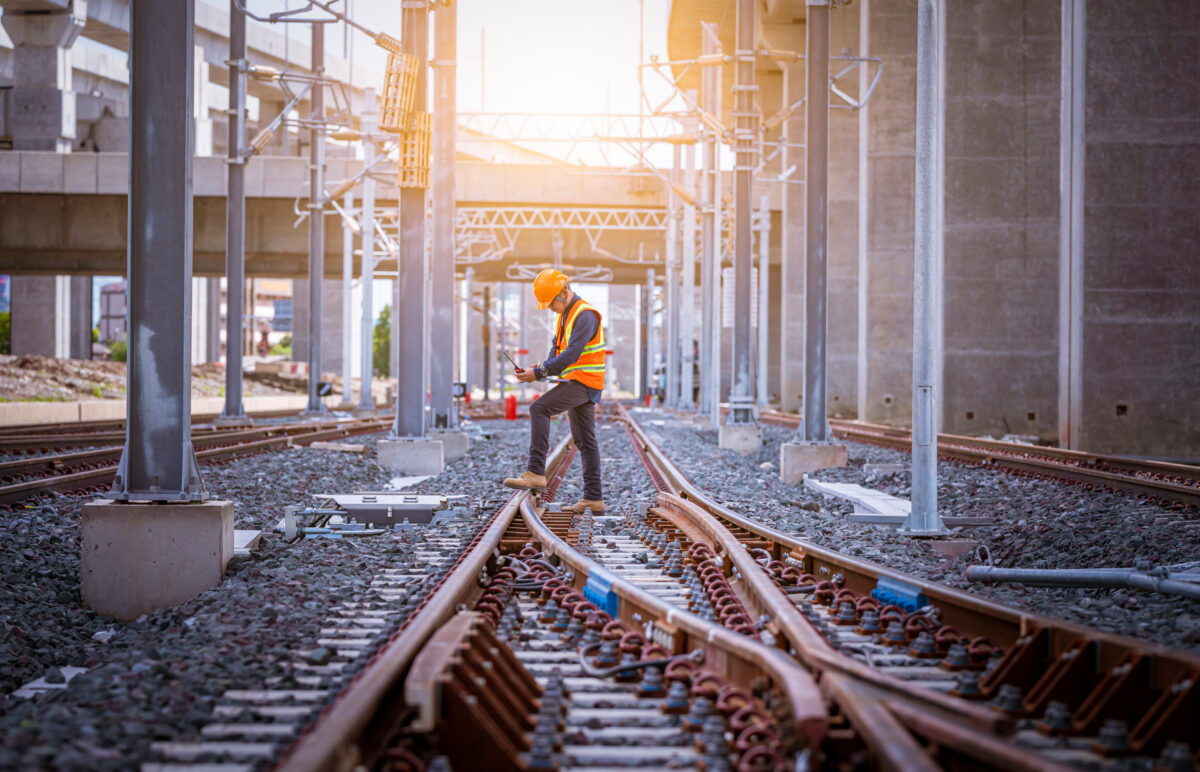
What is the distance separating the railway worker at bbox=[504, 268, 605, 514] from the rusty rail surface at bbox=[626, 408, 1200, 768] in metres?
4.46

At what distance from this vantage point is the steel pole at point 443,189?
19.2m

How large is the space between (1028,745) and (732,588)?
3050 millimetres

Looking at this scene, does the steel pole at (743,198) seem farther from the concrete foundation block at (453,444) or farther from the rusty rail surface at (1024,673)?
the rusty rail surface at (1024,673)

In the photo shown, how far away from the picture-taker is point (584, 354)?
426 inches

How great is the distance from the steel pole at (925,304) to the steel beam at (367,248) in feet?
67.5

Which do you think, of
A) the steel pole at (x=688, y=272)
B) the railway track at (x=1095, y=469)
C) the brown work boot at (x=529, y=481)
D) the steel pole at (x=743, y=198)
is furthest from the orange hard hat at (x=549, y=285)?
the steel pole at (x=688, y=272)

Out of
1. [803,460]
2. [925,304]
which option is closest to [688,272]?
[803,460]

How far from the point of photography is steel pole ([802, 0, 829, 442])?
16797 mm

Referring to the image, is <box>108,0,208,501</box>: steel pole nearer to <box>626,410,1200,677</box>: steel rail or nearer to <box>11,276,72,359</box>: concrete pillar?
<box>626,410,1200,677</box>: steel rail

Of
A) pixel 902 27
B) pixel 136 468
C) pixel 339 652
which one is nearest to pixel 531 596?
pixel 339 652

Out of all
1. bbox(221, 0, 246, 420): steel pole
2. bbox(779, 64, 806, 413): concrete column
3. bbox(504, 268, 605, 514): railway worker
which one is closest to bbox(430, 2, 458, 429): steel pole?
bbox(221, 0, 246, 420): steel pole

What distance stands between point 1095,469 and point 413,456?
29.3 ft

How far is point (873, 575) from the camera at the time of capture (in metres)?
6.45

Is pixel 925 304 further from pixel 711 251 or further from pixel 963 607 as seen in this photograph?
pixel 711 251
